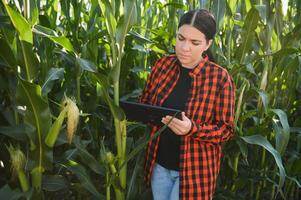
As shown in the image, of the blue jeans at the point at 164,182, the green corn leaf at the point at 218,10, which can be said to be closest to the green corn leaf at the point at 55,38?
the blue jeans at the point at 164,182

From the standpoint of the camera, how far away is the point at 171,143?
1.81 metres

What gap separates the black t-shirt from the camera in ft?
5.75

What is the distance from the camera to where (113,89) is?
232 cm

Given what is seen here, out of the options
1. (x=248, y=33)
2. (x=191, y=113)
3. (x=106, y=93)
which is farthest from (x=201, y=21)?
(x=248, y=33)

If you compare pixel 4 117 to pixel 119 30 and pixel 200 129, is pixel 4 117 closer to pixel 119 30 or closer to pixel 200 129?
pixel 119 30

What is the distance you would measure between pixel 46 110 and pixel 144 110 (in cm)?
37

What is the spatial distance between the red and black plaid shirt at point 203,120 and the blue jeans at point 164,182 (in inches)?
3.3

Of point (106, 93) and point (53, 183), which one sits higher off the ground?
point (106, 93)

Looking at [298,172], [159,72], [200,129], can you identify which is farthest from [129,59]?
[298,172]

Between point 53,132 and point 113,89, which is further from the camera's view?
point 113,89

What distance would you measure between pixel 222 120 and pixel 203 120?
0.07 meters

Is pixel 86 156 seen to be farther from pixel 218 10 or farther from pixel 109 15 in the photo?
pixel 218 10

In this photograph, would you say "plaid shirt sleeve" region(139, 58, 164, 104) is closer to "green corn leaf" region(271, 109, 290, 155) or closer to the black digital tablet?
the black digital tablet

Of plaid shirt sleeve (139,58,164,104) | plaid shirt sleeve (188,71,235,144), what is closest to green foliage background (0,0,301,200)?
plaid shirt sleeve (139,58,164,104)
